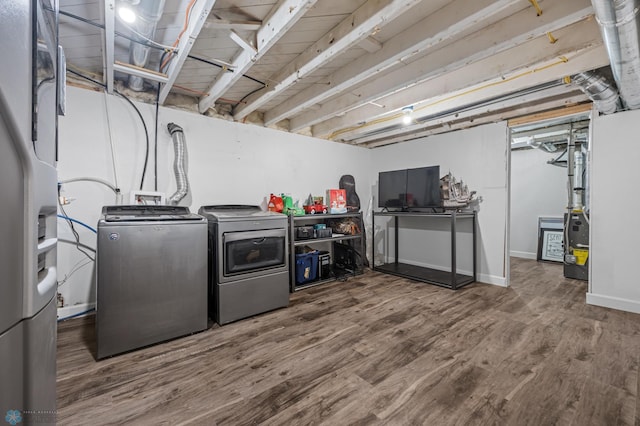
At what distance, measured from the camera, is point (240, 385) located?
1650mm

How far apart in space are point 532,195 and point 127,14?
663 centimetres

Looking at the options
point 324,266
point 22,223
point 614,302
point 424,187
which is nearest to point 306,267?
point 324,266

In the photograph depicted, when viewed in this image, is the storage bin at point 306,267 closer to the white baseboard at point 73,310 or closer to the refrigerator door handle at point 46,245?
the white baseboard at point 73,310

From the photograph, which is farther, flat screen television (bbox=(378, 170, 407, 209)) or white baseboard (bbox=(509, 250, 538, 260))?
white baseboard (bbox=(509, 250, 538, 260))

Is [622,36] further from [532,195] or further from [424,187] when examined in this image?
[532,195]

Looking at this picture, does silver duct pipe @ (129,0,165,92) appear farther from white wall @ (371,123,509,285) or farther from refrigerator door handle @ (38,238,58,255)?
white wall @ (371,123,509,285)

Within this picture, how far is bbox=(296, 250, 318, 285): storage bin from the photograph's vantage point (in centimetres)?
354

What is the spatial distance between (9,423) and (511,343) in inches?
105

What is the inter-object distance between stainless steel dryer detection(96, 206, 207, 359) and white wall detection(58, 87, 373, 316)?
66cm

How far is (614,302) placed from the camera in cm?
279

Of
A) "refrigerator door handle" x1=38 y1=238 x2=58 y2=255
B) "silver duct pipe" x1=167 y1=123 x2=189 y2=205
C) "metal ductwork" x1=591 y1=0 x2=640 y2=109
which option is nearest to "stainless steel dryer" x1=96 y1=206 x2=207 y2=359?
"silver duct pipe" x1=167 y1=123 x2=189 y2=205

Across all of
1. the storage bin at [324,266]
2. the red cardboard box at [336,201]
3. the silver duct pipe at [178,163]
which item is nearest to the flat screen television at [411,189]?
the red cardboard box at [336,201]

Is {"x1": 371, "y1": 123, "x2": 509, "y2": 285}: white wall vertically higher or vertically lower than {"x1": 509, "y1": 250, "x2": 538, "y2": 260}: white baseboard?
higher

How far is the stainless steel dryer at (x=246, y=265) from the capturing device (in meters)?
2.45
